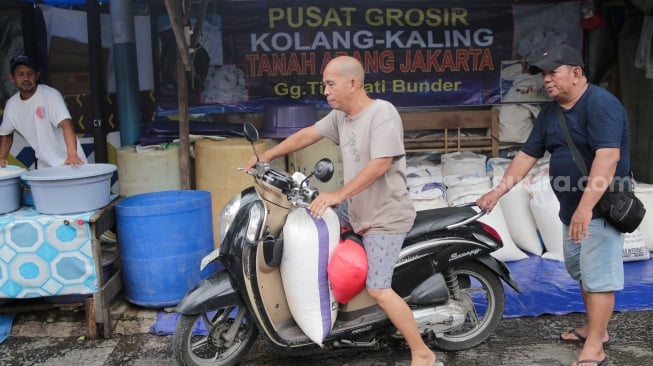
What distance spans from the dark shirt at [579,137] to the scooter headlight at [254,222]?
67.7 inches

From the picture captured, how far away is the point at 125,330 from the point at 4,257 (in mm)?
952

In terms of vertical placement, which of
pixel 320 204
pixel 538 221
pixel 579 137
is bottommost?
pixel 538 221

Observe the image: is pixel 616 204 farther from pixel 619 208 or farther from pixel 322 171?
pixel 322 171

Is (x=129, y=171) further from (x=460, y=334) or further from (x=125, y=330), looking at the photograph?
(x=460, y=334)

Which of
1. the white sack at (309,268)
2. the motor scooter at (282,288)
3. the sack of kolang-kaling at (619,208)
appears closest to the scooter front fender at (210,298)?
the motor scooter at (282,288)

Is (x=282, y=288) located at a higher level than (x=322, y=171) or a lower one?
lower

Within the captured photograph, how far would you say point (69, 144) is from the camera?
5.21m

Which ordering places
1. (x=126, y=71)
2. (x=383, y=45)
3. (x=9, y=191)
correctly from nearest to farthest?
(x=9, y=191) < (x=126, y=71) < (x=383, y=45)

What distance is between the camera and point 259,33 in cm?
727

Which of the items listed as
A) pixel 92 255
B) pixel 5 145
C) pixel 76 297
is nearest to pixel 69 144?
pixel 5 145

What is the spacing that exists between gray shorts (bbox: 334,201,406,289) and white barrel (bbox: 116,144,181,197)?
9.63 ft

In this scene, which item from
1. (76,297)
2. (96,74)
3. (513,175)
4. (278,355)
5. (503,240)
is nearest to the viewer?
(513,175)

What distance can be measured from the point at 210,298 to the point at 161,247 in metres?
1.17

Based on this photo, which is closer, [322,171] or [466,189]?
[322,171]
